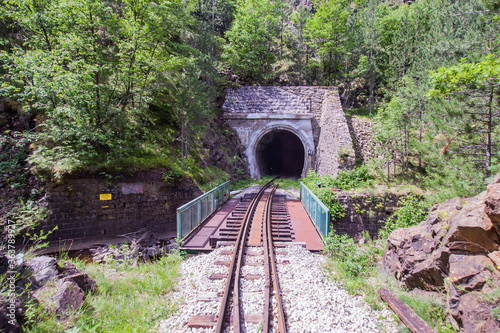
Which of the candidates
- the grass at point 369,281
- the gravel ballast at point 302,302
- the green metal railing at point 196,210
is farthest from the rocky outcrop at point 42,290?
the grass at point 369,281

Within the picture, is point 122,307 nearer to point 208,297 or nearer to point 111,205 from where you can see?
point 208,297

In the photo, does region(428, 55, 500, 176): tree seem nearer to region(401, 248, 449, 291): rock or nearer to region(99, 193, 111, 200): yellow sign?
region(401, 248, 449, 291): rock

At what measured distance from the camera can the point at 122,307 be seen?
3812 millimetres

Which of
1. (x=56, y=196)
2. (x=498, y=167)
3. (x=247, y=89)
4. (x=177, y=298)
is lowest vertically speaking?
(x=177, y=298)

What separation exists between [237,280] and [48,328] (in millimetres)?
2753

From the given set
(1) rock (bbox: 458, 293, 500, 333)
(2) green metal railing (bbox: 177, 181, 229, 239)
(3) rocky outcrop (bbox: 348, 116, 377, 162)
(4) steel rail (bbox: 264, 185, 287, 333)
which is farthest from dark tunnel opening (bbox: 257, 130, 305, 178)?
(1) rock (bbox: 458, 293, 500, 333)

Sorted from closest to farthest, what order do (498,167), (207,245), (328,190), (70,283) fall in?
1. (70,283)
2. (498,167)
3. (207,245)
4. (328,190)

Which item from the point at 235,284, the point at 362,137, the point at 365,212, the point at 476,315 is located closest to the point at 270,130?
the point at 362,137

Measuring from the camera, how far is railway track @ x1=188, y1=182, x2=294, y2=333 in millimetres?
3316

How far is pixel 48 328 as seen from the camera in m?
3.02

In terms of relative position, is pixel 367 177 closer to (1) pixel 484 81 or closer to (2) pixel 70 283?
(1) pixel 484 81

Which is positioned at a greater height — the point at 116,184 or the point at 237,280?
the point at 116,184

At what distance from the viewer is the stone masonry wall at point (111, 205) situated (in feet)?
31.1

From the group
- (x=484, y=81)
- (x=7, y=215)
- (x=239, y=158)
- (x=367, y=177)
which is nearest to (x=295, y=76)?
(x=239, y=158)
